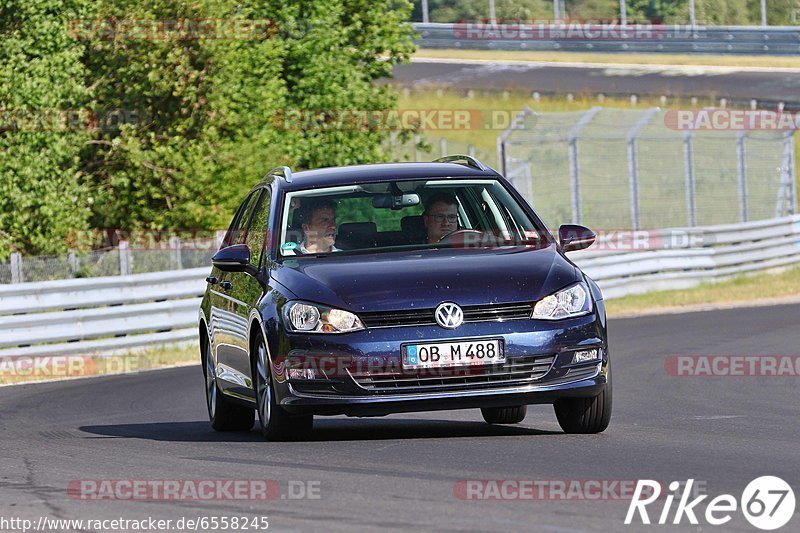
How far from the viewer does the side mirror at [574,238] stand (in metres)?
9.87

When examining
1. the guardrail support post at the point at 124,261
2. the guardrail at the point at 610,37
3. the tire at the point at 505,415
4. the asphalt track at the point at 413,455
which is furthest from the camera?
the guardrail at the point at 610,37

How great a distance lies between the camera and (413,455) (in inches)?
331

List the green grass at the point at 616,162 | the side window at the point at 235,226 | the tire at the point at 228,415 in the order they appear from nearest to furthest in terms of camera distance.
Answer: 1. the tire at the point at 228,415
2. the side window at the point at 235,226
3. the green grass at the point at 616,162

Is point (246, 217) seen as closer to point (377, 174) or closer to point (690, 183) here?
point (377, 174)

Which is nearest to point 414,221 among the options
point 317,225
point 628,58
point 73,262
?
point 317,225

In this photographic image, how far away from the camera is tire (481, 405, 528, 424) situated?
10.7 meters

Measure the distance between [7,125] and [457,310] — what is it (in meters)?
17.2

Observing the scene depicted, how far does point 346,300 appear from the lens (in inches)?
347

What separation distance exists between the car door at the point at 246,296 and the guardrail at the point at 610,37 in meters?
46.1

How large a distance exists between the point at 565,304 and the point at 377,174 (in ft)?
5.82

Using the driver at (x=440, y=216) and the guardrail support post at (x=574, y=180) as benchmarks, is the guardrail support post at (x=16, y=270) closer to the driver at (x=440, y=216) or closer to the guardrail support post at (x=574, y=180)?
the guardrail support post at (x=574, y=180)

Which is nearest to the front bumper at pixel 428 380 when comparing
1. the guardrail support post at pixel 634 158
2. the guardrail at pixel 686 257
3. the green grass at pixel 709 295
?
the green grass at pixel 709 295

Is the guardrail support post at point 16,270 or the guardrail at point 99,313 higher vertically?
the guardrail support post at point 16,270

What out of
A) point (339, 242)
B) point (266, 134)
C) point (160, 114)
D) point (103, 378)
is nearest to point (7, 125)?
point (160, 114)
